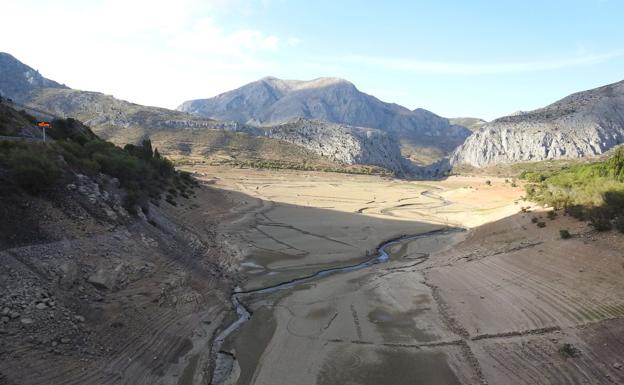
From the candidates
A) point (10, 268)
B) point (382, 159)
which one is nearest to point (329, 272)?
point (10, 268)

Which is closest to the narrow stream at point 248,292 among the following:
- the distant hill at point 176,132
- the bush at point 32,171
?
the bush at point 32,171

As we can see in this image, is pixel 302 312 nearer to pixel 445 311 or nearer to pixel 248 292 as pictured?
pixel 248 292

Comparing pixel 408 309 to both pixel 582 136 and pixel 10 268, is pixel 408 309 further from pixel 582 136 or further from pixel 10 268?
pixel 582 136

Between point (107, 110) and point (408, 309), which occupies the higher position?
point (107, 110)

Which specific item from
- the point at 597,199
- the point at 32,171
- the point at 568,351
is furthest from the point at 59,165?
the point at 597,199

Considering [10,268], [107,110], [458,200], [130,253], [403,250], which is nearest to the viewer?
[10,268]

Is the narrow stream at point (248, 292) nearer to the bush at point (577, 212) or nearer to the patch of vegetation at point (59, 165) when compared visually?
the patch of vegetation at point (59, 165)

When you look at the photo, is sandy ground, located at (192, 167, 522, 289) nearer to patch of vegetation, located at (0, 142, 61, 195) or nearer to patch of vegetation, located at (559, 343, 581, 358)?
patch of vegetation, located at (0, 142, 61, 195)
